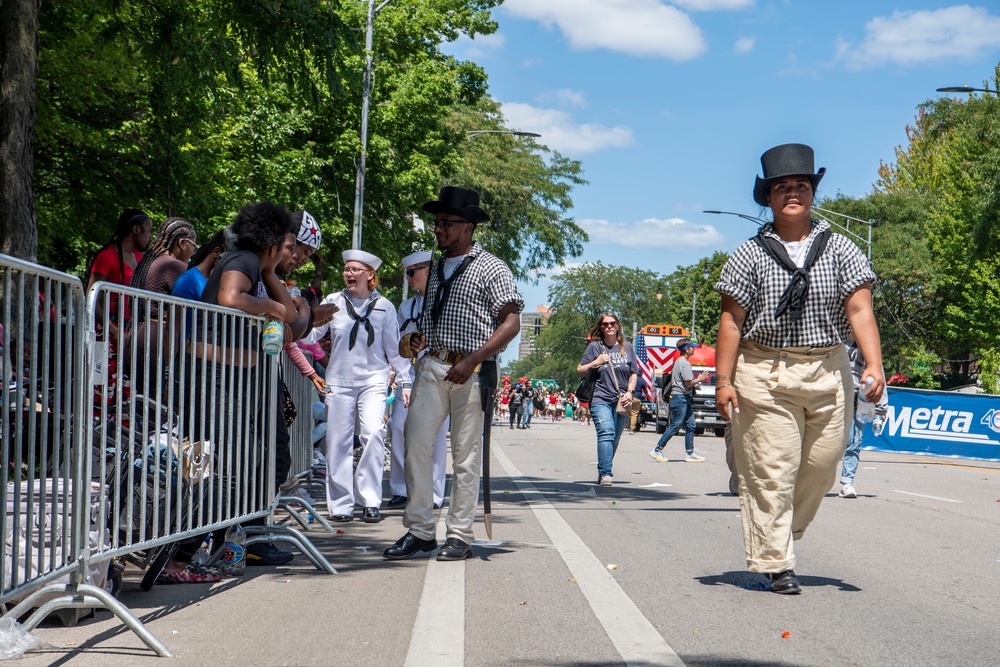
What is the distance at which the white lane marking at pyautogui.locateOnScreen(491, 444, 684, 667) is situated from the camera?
4422mm

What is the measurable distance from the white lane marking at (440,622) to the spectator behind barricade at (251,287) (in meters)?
1.05

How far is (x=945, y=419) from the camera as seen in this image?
2239 cm

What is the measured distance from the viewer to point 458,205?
7.23m

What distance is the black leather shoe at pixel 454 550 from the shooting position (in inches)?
273

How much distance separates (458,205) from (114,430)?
272cm

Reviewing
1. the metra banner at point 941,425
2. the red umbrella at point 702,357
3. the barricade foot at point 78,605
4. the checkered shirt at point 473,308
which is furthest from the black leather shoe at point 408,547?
the red umbrella at point 702,357

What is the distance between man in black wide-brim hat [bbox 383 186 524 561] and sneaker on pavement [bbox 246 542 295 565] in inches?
24.5

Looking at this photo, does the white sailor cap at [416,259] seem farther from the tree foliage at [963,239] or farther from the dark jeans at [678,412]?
the tree foliage at [963,239]

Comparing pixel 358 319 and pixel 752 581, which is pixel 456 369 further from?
pixel 358 319

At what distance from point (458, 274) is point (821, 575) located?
2.68 meters

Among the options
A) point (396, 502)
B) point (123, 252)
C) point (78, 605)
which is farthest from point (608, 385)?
point (78, 605)

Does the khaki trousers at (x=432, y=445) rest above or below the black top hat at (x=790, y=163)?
below

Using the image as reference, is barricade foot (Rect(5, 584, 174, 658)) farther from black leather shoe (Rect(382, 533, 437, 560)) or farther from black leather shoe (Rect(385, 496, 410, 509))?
black leather shoe (Rect(385, 496, 410, 509))

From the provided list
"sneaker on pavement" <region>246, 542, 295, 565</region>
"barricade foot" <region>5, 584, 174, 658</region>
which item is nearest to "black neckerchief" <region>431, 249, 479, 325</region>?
"sneaker on pavement" <region>246, 542, 295, 565</region>
